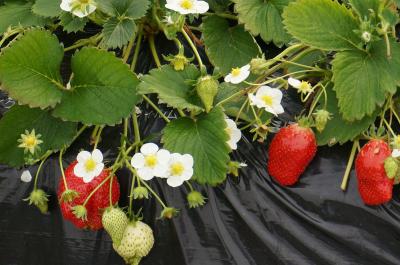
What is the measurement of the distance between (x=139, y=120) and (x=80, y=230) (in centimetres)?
23

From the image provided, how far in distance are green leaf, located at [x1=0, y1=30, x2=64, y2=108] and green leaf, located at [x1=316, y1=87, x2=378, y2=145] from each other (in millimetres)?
443

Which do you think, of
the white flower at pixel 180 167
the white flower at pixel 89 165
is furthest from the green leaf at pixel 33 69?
the white flower at pixel 180 167

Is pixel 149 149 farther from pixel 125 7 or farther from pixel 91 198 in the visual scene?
pixel 125 7

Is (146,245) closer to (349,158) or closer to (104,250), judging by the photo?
(104,250)

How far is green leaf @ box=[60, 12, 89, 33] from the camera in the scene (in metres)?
1.17

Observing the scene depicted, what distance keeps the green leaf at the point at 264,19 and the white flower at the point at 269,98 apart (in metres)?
0.13

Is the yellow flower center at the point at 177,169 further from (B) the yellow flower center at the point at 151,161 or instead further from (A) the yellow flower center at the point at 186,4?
(A) the yellow flower center at the point at 186,4

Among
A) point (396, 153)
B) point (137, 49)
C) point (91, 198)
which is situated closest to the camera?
point (396, 153)

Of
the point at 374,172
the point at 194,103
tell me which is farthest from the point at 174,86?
the point at 374,172

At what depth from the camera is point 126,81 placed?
108cm

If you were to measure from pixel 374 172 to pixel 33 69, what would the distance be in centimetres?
58

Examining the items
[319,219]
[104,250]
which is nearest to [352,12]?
[319,219]

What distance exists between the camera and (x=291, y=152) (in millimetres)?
1062

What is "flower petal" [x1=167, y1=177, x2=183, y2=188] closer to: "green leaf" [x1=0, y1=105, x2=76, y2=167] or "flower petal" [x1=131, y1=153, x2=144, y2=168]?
"flower petal" [x1=131, y1=153, x2=144, y2=168]
